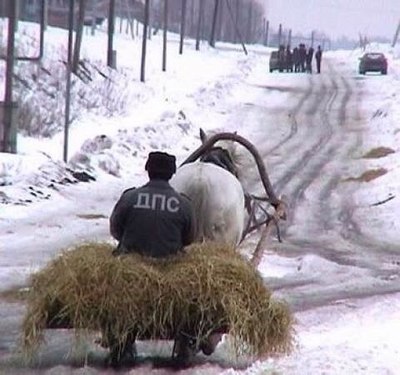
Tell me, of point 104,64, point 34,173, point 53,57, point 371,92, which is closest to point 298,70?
point 371,92

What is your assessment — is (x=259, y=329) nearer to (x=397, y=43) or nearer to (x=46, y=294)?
(x=46, y=294)

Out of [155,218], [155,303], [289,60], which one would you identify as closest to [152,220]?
[155,218]

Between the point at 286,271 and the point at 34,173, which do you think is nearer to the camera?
the point at 286,271

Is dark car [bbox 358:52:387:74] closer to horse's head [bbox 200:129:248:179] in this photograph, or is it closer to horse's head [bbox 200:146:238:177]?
horse's head [bbox 200:129:248:179]

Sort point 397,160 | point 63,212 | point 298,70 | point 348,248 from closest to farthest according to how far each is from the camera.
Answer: point 348,248 < point 63,212 < point 397,160 < point 298,70

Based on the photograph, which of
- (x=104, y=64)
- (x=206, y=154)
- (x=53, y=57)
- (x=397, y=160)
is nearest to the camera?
(x=206, y=154)

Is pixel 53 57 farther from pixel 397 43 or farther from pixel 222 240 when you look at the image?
pixel 397 43

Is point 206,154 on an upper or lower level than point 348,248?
upper

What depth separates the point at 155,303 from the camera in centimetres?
805

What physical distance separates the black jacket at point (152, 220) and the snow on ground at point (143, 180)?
1113mm

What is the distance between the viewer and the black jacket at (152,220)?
855 cm

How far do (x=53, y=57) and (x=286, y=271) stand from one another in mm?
31638

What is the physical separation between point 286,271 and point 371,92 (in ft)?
129

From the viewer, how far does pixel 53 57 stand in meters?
44.6
